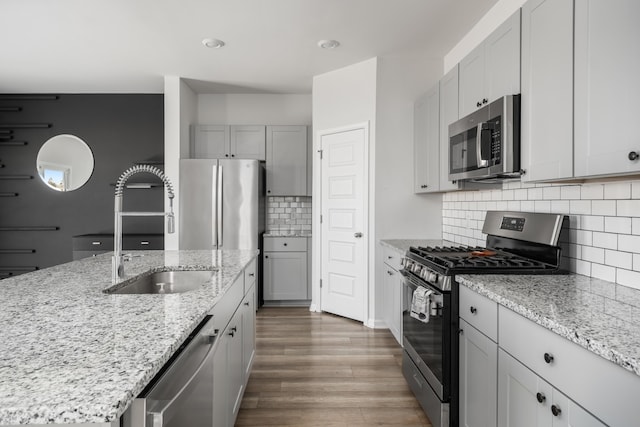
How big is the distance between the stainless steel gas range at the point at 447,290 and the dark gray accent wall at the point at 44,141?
4085 mm

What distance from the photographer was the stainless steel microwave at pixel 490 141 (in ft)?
6.61

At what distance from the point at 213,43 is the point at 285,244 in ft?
7.66

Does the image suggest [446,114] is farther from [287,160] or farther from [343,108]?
[287,160]

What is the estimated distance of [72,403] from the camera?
65 cm

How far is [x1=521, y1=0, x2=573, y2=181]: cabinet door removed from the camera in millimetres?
1611

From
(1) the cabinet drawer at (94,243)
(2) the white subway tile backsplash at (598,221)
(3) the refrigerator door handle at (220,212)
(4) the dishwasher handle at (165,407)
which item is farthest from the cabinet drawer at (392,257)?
(1) the cabinet drawer at (94,243)

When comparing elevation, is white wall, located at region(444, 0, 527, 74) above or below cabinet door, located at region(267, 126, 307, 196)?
above

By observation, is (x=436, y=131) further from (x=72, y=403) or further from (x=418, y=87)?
(x=72, y=403)

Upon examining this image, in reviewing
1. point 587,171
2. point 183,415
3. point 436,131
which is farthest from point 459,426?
point 436,131

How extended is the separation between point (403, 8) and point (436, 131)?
99 centimetres

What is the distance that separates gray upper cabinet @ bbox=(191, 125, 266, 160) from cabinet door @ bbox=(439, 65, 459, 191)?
249 cm

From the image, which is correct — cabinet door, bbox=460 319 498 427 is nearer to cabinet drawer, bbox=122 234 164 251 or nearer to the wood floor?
the wood floor

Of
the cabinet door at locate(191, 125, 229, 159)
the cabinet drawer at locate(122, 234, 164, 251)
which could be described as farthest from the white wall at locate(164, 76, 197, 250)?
the cabinet door at locate(191, 125, 229, 159)

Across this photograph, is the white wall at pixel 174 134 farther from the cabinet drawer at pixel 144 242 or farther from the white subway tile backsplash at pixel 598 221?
the white subway tile backsplash at pixel 598 221
